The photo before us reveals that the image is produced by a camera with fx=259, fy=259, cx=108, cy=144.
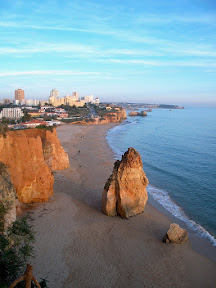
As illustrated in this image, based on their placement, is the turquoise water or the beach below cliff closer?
the beach below cliff

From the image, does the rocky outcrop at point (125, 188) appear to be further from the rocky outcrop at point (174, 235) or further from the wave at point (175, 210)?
the wave at point (175, 210)

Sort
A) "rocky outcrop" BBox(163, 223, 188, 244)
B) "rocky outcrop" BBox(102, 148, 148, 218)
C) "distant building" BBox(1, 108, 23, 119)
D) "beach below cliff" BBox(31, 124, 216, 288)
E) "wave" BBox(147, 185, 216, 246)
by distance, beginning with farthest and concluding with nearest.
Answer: "distant building" BBox(1, 108, 23, 119) → "rocky outcrop" BBox(102, 148, 148, 218) → "wave" BBox(147, 185, 216, 246) → "rocky outcrop" BBox(163, 223, 188, 244) → "beach below cliff" BBox(31, 124, 216, 288)

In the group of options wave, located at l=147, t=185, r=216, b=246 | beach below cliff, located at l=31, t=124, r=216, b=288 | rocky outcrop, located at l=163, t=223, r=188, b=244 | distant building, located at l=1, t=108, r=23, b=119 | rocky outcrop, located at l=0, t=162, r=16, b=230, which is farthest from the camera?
distant building, located at l=1, t=108, r=23, b=119

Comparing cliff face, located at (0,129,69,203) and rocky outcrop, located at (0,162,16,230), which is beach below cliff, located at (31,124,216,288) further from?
rocky outcrop, located at (0,162,16,230)

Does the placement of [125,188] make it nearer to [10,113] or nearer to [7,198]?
[7,198]

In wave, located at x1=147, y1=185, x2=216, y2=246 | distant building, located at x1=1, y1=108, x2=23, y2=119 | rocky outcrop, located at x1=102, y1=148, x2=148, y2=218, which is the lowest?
wave, located at x1=147, y1=185, x2=216, y2=246

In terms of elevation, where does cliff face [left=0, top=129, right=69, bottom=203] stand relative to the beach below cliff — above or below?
above

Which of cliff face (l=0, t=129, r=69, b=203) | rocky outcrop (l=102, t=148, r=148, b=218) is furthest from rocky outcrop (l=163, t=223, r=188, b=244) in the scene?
cliff face (l=0, t=129, r=69, b=203)

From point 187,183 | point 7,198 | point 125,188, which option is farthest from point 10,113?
point 7,198
